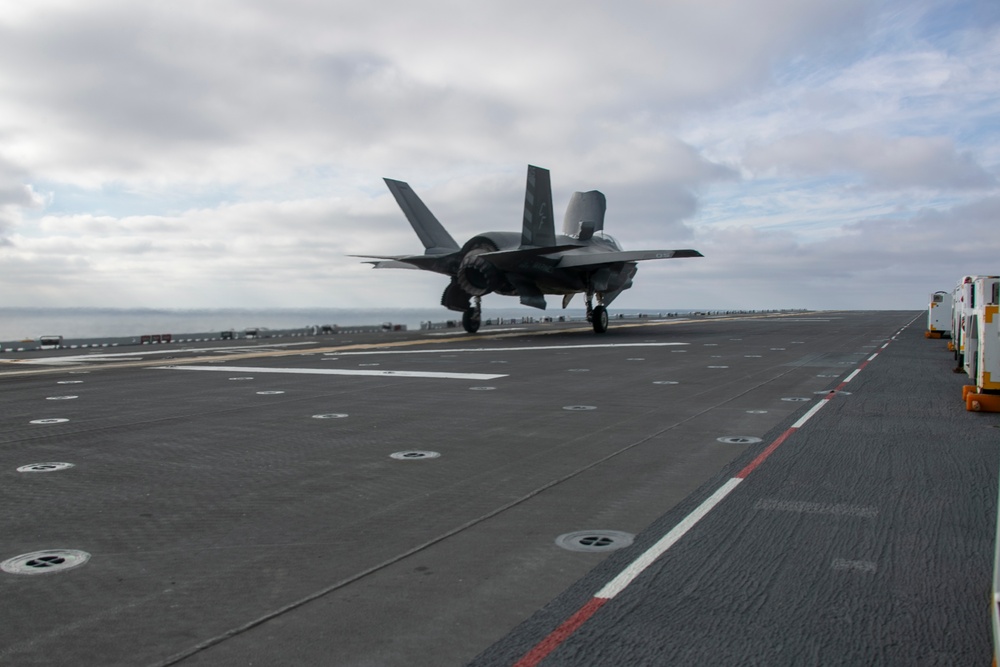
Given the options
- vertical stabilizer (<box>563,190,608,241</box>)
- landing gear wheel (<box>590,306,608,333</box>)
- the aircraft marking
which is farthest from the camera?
vertical stabilizer (<box>563,190,608,241</box>)

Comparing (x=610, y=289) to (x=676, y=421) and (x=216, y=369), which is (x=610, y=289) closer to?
(x=216, y=369)

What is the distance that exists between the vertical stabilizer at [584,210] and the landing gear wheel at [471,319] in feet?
23.1

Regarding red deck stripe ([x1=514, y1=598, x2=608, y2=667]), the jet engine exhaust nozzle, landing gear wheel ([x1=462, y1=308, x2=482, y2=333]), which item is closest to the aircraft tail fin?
the jet engine exhaust nozzle

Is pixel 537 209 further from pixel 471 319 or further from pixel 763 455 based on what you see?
pixel 763 455

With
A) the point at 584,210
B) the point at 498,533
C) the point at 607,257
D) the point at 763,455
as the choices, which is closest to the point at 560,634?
the point at 498,533

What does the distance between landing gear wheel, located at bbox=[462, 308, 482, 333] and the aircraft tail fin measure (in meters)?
3.48

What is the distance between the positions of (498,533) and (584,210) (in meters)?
34.9

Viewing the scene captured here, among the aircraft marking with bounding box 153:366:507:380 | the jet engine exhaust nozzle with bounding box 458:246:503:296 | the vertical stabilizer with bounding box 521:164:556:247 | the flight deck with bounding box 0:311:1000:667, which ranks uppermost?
the vertical stabilizer with bounding box 521:164:556:247

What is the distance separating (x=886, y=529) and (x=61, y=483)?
286 inches

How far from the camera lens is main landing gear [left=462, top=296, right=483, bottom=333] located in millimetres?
35463

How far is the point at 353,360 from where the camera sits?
2180 cm

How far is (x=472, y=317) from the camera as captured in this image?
118 ft

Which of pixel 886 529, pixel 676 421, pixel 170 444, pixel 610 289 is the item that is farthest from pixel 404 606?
pixel 610 289

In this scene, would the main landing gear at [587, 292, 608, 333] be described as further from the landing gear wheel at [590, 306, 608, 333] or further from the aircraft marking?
the aircraft marking
